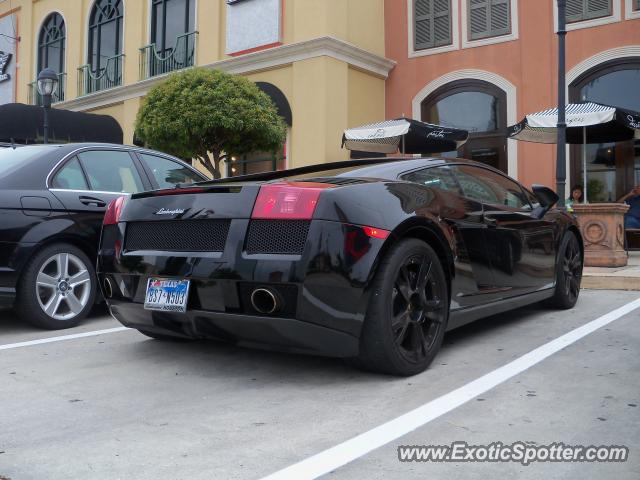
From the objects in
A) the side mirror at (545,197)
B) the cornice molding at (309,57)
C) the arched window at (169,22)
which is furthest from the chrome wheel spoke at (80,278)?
the arched window at (169,22)

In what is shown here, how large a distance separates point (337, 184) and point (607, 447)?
5.66 ft

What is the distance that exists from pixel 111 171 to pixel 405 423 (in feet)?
12.7

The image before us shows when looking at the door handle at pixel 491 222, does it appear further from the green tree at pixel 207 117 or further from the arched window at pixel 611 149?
the arched window at pixel 611 149

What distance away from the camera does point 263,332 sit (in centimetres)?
316

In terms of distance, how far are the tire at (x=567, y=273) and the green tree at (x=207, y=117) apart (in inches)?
298

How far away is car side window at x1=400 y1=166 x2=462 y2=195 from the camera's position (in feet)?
12.7

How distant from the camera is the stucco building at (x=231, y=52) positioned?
14.1 metres

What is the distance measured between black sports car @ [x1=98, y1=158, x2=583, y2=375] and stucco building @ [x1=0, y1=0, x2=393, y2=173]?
10.1m

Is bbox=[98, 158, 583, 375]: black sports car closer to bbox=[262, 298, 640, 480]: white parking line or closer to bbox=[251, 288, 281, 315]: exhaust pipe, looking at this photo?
bbox=[251, 288, 281, 315]: exhaust pipe

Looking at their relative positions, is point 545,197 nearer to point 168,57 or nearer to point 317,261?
point 317,261

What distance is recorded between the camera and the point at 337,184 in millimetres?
3303

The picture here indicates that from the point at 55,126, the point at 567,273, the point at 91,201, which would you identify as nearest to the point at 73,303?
the point at 91,201

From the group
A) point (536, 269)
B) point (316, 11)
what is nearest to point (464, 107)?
point (316, 11)

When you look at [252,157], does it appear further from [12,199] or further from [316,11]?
[12,199]
